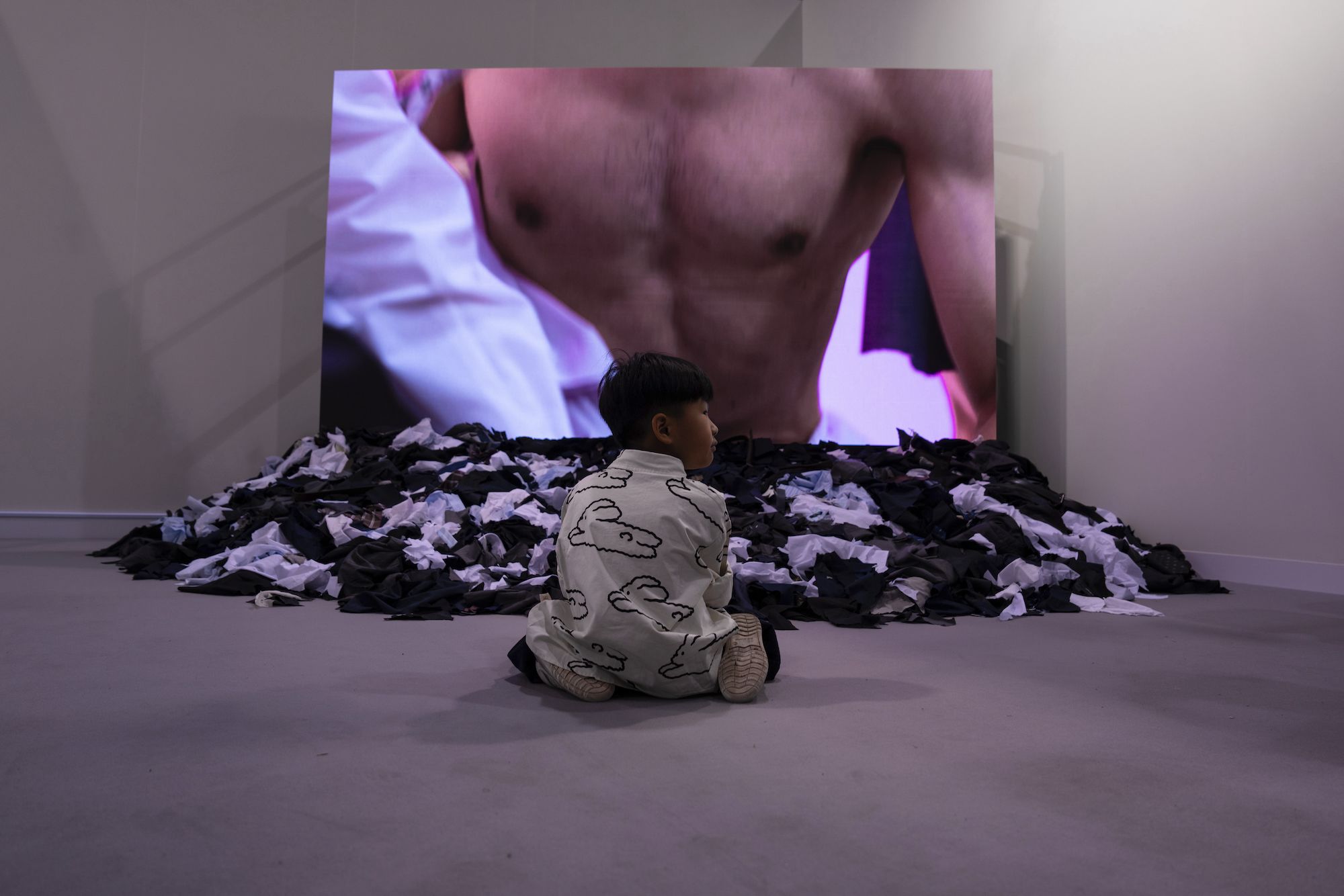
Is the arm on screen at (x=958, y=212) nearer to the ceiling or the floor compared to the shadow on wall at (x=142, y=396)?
nearer to the ceiling

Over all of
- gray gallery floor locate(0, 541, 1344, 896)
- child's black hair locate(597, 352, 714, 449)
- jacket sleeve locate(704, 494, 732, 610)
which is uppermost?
child's black hair locate(597, 352, 714, 449)

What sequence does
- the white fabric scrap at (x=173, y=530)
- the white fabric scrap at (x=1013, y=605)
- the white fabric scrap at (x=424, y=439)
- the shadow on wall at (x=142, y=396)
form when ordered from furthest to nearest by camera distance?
the shadow on wall at (x=142, y=396) → the white fabric scrap at (x=424, y=439) → the white fabric scrap at (x=173, y=530) → the white fabric scrap at (x=1013, y=605)

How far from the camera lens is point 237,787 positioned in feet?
3.85

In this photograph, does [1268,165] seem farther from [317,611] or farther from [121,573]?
[121,573]

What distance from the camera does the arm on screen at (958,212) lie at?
4.84 m

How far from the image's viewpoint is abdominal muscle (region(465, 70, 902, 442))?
4.97 meters

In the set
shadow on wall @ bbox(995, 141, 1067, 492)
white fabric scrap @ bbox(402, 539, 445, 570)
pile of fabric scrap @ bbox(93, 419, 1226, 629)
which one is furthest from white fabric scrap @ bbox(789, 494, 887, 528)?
shadow on wall @ bbox(995, 141, 1067, 492)

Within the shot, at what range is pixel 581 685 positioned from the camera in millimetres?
1686

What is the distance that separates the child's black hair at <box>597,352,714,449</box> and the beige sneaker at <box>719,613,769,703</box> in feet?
1.45

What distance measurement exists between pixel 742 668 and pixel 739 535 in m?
Answer: 1.69

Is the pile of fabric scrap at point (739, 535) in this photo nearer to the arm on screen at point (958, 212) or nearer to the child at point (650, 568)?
the child at point (650, 568)

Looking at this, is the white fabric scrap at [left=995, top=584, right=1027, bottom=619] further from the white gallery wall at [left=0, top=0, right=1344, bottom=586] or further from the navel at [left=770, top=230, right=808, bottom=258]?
the navel at [left=770, top=230, right=808, bottom=258]

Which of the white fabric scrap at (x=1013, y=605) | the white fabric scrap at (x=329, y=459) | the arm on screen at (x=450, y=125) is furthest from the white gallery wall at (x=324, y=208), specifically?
the white fabric scrap at (x=1013, y=605)

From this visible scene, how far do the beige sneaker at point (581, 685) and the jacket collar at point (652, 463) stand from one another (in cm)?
40
